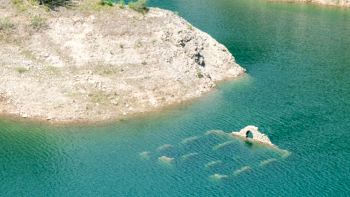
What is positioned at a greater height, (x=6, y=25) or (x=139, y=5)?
(x=139, y=5)

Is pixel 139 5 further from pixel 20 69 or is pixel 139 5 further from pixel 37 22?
pixel 20 69

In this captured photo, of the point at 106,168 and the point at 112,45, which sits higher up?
the point at 112,45

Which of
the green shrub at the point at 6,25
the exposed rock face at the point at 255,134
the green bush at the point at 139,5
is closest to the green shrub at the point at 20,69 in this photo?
the green shrub at the point at 6,25

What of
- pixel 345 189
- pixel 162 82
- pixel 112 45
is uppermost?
pixel 112 45

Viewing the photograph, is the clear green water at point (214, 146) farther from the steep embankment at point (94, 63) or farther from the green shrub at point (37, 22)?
the green shrub at point (37, 22)

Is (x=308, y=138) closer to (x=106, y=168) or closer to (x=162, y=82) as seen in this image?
(x=162, y=82)

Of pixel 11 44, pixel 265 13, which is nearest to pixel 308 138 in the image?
pixel 11 44

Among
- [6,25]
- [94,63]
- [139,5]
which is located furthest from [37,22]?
[139,5]
